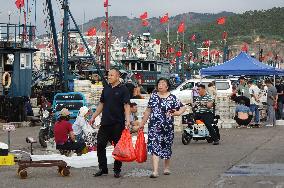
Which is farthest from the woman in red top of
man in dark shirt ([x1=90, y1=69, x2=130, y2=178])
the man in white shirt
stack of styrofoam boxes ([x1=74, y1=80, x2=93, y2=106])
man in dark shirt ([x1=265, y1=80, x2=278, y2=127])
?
man in dark shirt ([x1=265, y1=80, x2=278, y2=127])

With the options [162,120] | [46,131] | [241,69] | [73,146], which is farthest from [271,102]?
[162,120]

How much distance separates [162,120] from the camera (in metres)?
12.0

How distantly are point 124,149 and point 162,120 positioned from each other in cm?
86

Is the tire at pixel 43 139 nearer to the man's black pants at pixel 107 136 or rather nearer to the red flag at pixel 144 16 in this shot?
the man's black pants at pixel 107 136

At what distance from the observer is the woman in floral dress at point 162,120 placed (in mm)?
12039

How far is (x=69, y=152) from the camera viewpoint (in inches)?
560

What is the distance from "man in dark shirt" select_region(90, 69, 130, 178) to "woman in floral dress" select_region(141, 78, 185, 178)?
0.42 m

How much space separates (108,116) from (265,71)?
54.9 ft

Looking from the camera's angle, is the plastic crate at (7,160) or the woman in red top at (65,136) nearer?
the plastic crate at (7,160)

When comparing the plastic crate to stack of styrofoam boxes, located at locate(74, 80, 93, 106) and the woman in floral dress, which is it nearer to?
the woman in floral dress

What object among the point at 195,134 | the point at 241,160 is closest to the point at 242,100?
the point at 195,134

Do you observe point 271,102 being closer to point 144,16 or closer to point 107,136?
point 107,136

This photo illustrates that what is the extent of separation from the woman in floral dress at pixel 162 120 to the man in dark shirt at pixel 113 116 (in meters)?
0.42

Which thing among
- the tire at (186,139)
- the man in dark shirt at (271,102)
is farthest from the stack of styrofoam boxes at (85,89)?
the tire at (186,139)
